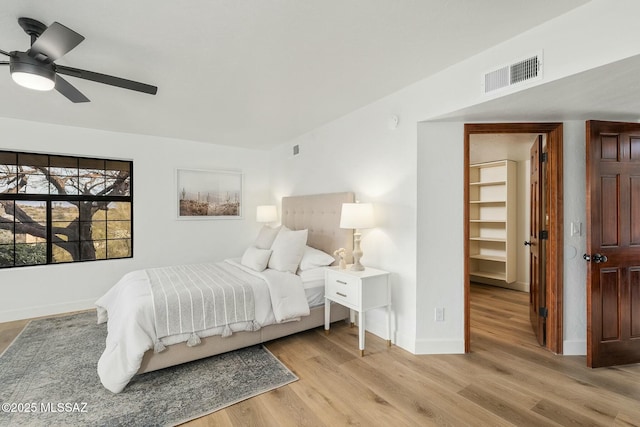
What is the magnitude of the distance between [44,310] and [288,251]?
125 inches

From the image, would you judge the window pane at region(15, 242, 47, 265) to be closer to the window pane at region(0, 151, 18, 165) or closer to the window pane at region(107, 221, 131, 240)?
the window pane at region(107, 221, 131, 240)

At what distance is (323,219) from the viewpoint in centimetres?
379

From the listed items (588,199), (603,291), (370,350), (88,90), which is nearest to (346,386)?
(370,350)

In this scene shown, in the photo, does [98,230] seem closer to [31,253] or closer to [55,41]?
[31,253]

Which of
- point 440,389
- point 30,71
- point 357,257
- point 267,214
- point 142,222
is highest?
point 30,71

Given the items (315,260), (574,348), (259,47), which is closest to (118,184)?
(315,260)

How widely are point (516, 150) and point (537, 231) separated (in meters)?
1.82

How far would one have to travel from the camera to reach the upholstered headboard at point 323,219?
3430 millimetres

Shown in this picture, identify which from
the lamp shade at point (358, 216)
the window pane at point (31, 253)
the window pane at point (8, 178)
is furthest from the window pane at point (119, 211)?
the lamp shade at point (358, 216)

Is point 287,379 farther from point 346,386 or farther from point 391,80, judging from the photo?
point 391,80

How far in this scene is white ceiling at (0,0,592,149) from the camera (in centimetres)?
170

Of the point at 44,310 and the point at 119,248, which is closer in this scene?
the point at 44,310

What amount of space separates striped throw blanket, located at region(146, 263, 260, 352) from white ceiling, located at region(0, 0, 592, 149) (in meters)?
1.79

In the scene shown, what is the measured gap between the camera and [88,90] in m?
2.75
